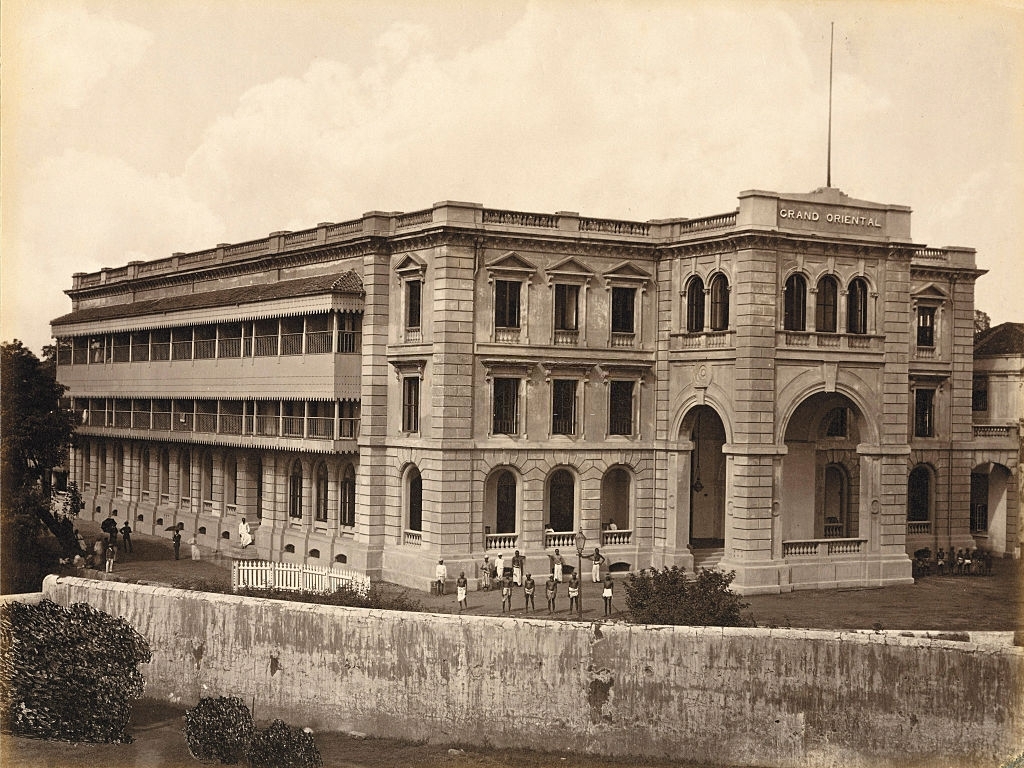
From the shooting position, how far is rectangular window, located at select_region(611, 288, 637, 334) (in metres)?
48.2

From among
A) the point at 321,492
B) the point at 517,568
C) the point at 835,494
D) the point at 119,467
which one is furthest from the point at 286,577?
the point at 119,467

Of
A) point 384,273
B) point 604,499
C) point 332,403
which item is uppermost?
point 384,273

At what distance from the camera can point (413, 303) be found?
47.1 m

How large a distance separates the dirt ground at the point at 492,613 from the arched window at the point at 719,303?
9.32m

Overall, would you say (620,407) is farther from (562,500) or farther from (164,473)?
(164,473)

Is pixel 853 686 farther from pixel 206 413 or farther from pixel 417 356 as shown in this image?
pixel 206 413

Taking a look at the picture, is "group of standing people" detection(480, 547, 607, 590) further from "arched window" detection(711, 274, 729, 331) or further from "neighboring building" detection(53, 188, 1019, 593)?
"arched window" detection(711, 274, 729, 331)

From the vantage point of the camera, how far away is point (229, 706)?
108ft

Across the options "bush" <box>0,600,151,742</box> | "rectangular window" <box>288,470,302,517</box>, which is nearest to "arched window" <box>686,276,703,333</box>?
"rectangular window" <box>288,470,302,517</box>

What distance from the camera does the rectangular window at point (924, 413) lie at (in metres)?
55.6

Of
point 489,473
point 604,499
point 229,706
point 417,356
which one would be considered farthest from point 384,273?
point 229,706

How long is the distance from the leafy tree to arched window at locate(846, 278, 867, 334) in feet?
88.7

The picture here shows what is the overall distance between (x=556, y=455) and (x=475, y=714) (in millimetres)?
15391

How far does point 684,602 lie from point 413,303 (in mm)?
16931
